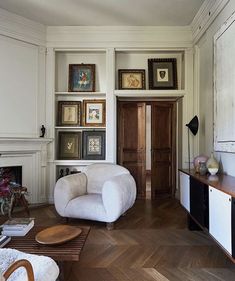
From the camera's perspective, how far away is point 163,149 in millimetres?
5273

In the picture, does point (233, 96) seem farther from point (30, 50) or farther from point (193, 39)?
point (30, 50)

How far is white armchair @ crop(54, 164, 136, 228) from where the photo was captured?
3336 mm

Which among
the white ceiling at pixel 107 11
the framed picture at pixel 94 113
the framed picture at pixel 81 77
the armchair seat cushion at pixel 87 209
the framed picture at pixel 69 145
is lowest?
the armchair seat cushion at pixel 87 209

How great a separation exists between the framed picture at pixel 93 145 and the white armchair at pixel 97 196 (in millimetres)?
867

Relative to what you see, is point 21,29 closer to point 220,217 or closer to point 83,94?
point 83,94

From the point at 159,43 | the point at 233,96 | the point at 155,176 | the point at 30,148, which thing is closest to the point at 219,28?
the point at 233,96

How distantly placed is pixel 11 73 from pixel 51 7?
1.19 metres

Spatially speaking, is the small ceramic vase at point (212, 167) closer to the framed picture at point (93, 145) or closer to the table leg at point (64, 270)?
the table leg at point (64, 270)

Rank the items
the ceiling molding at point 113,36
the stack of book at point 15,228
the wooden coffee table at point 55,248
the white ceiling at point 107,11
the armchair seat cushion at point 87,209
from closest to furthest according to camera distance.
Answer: the wooden coffee table at point 55,248
the stack of book at point 15,228
the armchair seat cushion at point 87,209
the white ceiling at point 107,11
the ceiling molding at point 113,36

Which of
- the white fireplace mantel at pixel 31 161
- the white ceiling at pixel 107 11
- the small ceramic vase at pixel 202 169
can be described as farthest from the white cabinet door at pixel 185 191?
the white ceiling at pixel 107 11

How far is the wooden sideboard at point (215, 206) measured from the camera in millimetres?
1934

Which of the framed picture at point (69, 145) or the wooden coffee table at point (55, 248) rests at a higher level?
the framed picture at point (69, 145)

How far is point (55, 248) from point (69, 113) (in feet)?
10.5

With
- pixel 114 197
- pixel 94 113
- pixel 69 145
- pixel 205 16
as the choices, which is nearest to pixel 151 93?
pixel 94 113
